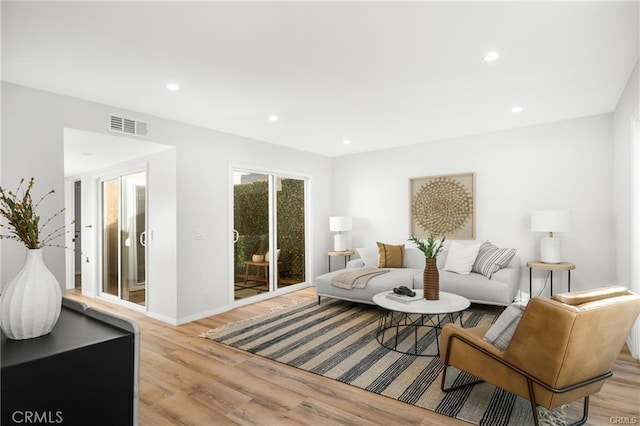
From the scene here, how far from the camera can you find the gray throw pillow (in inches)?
82.6

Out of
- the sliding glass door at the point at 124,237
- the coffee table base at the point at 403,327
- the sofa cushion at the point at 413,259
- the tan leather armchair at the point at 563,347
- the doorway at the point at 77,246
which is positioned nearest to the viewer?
the tan leather armchair at the point at 563,347

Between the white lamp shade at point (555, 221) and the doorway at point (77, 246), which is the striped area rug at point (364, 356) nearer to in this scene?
the white lamp shade at point (555, 221)

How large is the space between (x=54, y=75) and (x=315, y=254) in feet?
15.1

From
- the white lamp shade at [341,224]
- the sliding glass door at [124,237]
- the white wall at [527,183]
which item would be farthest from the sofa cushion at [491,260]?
the sliding glass door at [124,237]

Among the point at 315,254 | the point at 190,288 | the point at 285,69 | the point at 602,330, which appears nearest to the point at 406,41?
the point at 285,69

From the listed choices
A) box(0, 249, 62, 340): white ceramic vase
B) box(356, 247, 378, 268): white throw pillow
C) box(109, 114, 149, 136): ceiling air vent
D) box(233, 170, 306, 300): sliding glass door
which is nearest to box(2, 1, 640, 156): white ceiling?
box(109, 114, 149, 136): ceiling air vent

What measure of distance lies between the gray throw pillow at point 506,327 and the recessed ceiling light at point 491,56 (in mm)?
1874

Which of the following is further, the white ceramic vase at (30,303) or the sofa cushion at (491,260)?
the sofa cushion at (491,260)

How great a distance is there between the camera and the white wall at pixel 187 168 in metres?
2.93

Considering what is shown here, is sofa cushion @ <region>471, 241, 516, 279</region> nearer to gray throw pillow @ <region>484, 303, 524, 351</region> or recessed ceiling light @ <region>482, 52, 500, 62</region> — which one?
gray throw pillow @ <region>484, 303, 524, 351</region>

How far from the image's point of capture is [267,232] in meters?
5.46

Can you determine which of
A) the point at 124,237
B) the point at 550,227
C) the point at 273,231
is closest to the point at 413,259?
the point at 550,227

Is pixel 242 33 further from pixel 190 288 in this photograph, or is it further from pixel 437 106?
pixel 190 288

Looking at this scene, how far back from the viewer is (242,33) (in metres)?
2.26
